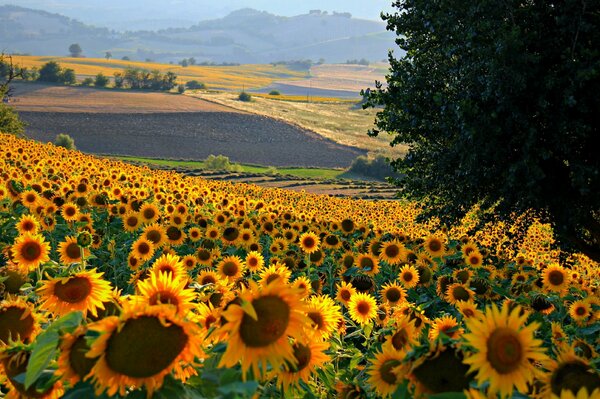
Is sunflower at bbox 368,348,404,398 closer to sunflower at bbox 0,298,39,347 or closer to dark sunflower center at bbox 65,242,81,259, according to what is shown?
sunflower at bbox 0,298,39,347

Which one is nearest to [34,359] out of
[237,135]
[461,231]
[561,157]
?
[561,157]

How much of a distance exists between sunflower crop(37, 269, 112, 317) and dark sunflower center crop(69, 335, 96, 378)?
709 mm

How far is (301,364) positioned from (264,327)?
0.56m

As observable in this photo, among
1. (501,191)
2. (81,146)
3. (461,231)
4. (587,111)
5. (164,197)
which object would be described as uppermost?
(587,111)

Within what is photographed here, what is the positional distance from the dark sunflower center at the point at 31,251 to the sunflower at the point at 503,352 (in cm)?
427

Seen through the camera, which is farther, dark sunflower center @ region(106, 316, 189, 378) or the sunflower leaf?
the sunflower leaf

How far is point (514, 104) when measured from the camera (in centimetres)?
1137

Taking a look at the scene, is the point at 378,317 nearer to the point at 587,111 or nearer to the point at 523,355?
the point at 523,355

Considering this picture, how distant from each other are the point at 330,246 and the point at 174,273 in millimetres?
5648

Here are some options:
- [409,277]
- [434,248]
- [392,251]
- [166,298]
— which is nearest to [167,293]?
[166,298]

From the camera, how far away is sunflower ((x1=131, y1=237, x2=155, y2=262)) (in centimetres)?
781

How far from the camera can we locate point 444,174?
14.2 m

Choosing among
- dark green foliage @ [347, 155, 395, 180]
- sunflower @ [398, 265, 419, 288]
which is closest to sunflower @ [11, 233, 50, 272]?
sunflower @ [398, 265, 419, 288]

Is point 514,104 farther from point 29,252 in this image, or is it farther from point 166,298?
point 166,298
